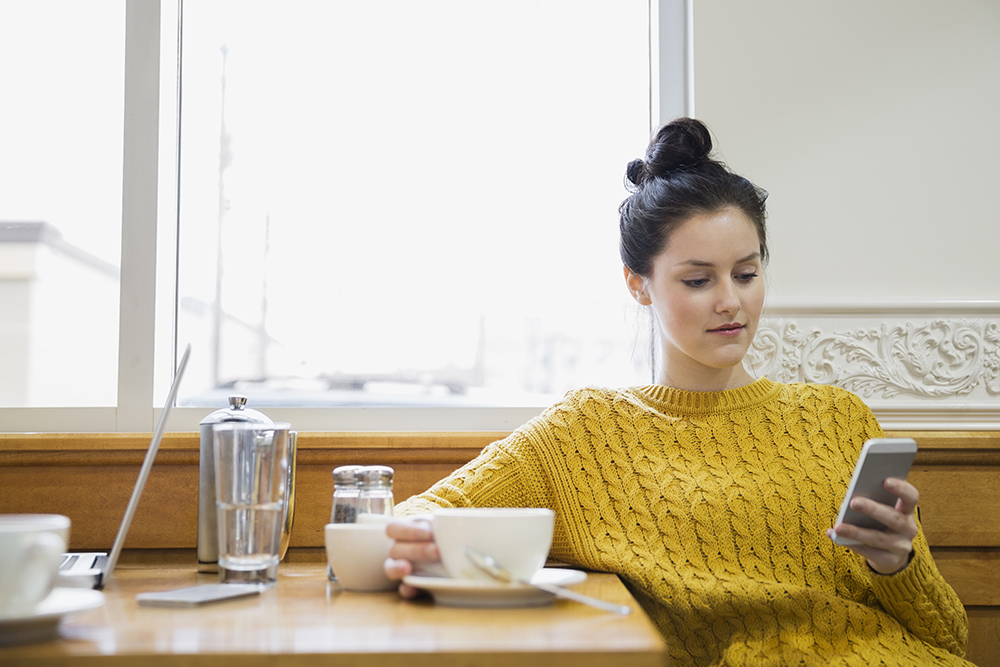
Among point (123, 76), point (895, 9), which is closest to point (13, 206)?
point (123, 76)

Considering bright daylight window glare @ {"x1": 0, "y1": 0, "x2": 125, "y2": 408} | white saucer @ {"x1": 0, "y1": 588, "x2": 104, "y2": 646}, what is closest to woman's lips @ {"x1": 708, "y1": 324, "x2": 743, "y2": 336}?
white saucer @ {"x1": 0, "y1": 588, "x2": 104, "y2": 646}

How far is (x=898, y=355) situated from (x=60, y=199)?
1750 millimetres

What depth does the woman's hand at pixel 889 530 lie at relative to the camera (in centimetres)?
98

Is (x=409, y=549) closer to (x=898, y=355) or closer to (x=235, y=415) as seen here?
(x=235, y=415)

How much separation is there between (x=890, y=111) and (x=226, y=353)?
1.46 metres

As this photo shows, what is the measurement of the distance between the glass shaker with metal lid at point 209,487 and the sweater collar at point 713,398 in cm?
63

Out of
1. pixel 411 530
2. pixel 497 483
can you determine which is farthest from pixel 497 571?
pixel 497 483

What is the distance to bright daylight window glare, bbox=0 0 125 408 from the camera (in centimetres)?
171

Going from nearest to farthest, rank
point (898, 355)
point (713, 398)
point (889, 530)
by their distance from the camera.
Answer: point (889, 530) → point (713, 398) → point (898, 355)

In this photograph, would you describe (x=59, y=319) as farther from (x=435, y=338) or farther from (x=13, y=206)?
(x=435, y=338)

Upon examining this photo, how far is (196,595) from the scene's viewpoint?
2.69ft

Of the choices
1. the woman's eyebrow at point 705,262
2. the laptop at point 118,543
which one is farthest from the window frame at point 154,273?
the laptop at point 118,543

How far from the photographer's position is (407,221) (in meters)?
1.76

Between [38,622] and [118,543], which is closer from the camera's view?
[38,622]
